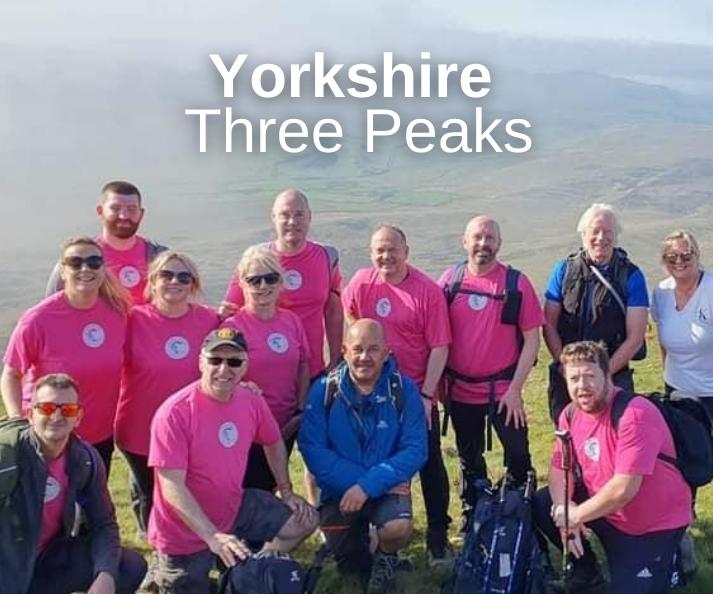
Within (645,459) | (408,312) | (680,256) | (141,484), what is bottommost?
(141,484)

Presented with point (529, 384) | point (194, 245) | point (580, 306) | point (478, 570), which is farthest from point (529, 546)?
point (194, 245)

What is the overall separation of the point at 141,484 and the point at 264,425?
162 cm

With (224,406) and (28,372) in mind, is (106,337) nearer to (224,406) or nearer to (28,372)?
(28,372)

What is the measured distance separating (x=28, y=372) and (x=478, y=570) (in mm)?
3793

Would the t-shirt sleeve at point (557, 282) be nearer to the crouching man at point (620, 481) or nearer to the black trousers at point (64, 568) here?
the crouching man at point (620, 481)

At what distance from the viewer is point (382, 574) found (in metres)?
7.93

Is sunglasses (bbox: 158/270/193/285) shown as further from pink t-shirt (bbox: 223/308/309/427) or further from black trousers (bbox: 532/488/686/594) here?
black trousers (bbox: 532/488/686/594)

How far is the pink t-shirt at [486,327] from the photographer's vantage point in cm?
845

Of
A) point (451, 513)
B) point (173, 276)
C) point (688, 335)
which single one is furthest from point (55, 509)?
point (688, 335)

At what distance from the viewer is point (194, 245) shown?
5812 inches

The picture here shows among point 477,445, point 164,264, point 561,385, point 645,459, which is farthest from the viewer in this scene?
point 477,445

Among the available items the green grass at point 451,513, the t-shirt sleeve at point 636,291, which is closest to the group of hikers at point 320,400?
Result: the t-shirt sleeve at point 636,291

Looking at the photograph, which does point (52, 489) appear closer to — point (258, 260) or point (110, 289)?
point (110, 289)

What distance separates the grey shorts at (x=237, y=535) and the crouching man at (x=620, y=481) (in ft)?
7.18
